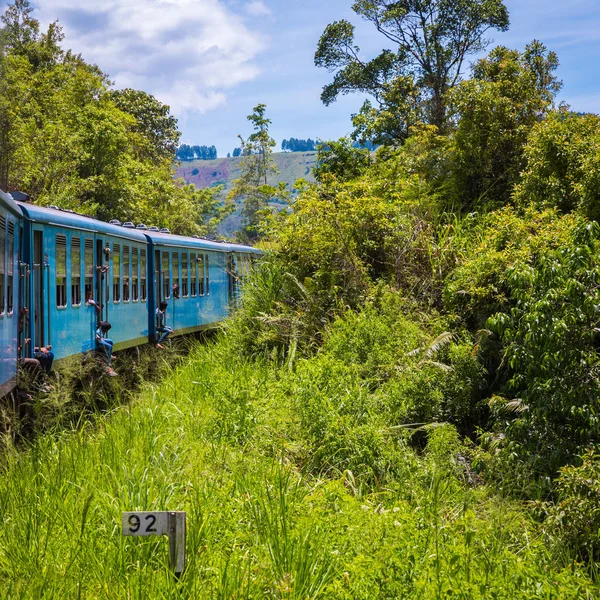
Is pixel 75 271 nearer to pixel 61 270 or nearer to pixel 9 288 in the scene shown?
pixel 61 270

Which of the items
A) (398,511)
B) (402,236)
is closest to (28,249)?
(402,236)

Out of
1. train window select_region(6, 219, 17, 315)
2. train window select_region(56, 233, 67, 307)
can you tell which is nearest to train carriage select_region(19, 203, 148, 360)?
train window select_region(56, 233, 67, 307)

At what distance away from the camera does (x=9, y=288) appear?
8.49 m

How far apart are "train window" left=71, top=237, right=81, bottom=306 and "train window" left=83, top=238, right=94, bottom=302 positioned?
213 millimetres

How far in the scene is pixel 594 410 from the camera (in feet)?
21.0

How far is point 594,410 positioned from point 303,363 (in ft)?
12.5

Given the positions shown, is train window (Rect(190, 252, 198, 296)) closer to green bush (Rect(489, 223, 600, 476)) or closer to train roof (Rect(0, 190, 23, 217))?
train roof (Rect(0, 190, 23, 217))

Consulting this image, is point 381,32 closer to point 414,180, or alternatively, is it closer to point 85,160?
point 85,160

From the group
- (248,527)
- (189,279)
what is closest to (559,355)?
(248,527)

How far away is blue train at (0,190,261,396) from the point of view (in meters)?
8.84

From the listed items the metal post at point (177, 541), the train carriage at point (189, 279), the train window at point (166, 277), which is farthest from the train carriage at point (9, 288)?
the train window at point (166, 277)

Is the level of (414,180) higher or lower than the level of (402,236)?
higher

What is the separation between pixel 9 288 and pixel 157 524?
5.47 meters

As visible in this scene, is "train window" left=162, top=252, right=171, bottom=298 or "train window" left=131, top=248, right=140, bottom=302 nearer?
"train window" left=131, top=248, right=140, bottom=302
